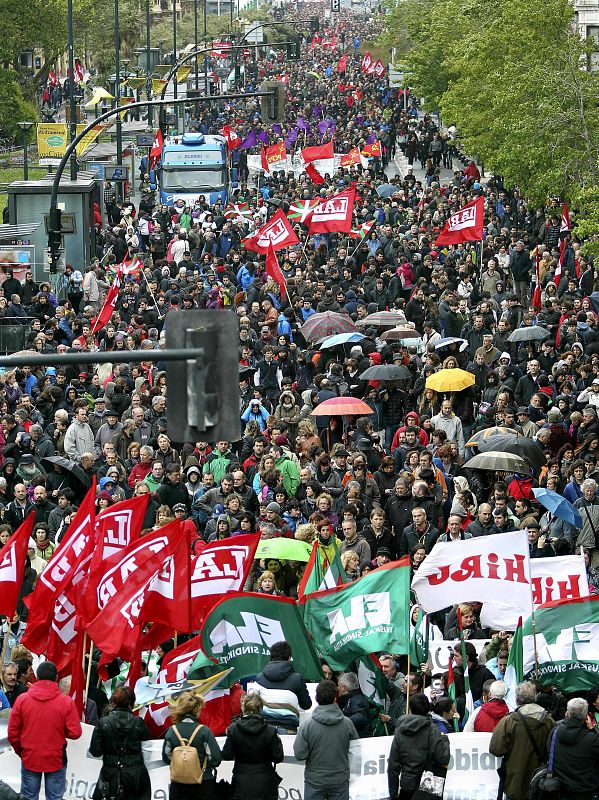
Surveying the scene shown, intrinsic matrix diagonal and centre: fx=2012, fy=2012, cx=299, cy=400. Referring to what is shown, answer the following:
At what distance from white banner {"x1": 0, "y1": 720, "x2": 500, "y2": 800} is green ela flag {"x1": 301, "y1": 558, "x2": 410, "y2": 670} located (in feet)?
2.76

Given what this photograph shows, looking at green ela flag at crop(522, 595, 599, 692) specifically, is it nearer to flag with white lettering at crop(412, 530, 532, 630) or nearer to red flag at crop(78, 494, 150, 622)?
flag with white lettering at crop(412, 530, 532, 630)

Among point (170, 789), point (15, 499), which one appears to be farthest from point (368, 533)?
point (170, 789)

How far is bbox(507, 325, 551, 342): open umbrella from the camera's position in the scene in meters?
24.6

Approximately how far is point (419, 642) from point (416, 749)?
217cm

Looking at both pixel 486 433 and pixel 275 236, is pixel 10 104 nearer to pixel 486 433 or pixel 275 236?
pixel 275 236

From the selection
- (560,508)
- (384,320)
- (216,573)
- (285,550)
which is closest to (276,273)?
(384,320)

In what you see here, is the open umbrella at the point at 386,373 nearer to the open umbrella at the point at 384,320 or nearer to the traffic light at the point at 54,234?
the open umbrella at the point at 384,320

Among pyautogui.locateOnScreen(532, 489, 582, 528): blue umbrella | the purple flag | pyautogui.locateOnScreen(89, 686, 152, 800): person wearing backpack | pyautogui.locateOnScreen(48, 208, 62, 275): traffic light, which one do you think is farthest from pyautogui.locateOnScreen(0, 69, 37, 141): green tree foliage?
pyautogui.locateOnScreen(89, 686, 152, 800): person wearing backpack

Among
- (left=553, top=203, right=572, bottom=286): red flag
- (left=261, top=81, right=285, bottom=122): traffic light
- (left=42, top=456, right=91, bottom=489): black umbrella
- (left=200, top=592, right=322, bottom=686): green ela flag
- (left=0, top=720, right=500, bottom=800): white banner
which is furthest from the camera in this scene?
(left=261, top=81, right=285, bottom=122): traffic light

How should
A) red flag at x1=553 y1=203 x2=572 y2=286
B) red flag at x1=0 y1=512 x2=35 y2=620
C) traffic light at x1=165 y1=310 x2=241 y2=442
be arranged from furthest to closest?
red flag at x1=553 y1=203 x2=572 y2=286
red flag at x1=0 y1=512 x2=35 y2=620
traffic light at x1=165 y1=310 x2=241 y2=442

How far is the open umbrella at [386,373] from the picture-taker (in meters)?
22.5

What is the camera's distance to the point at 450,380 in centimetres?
2214

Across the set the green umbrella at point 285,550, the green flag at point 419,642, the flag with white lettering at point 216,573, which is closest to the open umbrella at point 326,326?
the green umbrella at point 285,550

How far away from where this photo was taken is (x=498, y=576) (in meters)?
13.6
